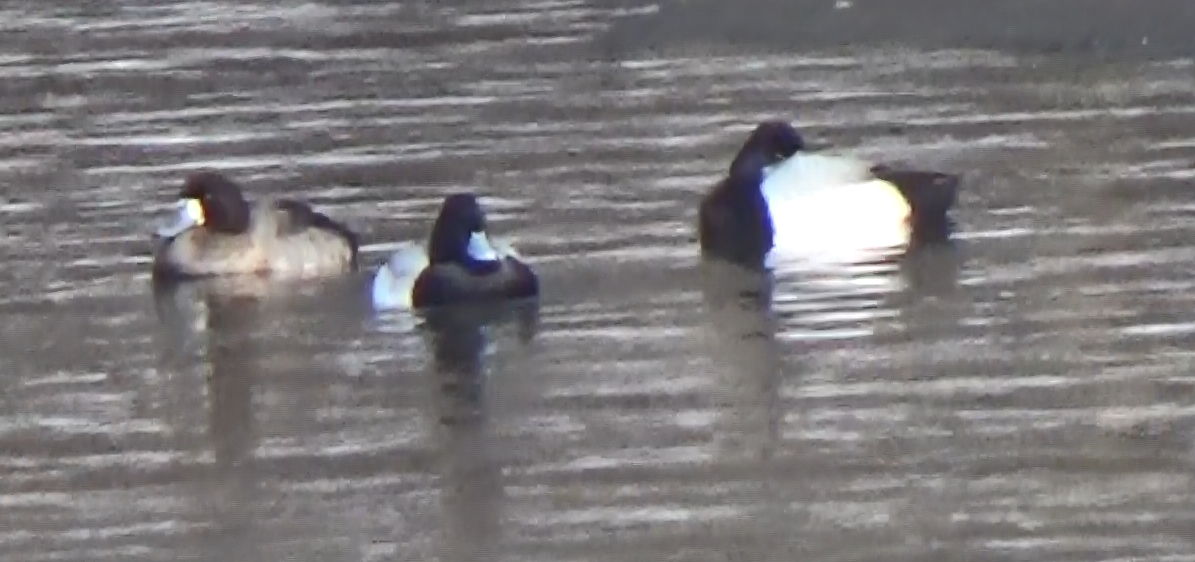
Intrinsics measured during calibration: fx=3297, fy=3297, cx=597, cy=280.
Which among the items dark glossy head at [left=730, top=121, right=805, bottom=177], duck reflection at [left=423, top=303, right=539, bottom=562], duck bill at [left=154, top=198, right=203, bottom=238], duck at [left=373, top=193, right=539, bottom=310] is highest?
dark glossy head at [left=730, top=121, right=805, bottom=177]

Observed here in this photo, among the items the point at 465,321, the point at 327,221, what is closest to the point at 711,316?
the point at 465,321

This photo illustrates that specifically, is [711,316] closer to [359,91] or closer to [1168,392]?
[1168,392]

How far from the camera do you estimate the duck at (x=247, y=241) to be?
1349cm

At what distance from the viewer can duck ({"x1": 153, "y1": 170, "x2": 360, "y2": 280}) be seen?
13.5 metres

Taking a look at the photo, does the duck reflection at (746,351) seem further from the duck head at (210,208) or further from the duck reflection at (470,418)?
the duck head at (210,208)

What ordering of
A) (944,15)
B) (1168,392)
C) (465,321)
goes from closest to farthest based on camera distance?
(1168,392) < (465,321) < (944,15)

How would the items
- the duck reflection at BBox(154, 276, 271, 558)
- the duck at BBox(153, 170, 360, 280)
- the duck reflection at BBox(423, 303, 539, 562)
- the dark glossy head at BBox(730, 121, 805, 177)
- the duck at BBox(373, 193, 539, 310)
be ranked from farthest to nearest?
the dark glossy head at BBox(730, 121, 805, 177) < the duck at BBox(153, 170, 360, 280) < the duck at BBox(373, 193, 539, 310) < the duck reflection at BBox(154, 276, 271, 558) < the duck reflection at BBox(423, 303, 539, 562)

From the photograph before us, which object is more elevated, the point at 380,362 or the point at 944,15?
the point at 944,15

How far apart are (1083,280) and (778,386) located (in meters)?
1.89

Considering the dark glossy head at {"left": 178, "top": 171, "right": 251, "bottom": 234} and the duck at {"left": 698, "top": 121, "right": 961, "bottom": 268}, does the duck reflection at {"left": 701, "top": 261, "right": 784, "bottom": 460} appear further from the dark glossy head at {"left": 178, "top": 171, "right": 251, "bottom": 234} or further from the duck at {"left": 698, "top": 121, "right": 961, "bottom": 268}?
the dark glossy head at {"left": 178, "top": 171, "right": 251, "bottom": 234}

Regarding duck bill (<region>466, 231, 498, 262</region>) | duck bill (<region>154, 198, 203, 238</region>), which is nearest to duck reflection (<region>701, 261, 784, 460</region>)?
duck bill (<region>466, 231, 498, 262</region>)

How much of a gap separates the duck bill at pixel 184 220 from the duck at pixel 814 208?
6.96 feet

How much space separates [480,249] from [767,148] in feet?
6.40

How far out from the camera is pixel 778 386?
11266 mm
